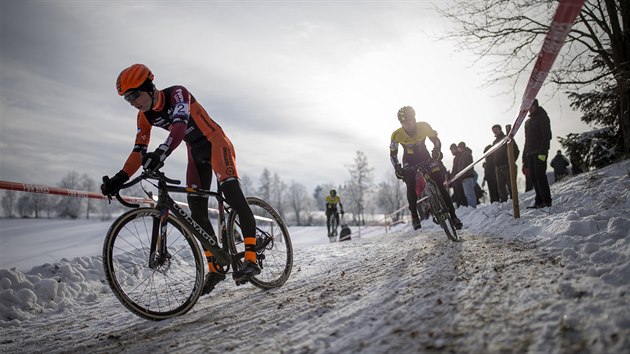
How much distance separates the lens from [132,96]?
128 inches

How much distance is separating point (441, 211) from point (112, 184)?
4.42 metres

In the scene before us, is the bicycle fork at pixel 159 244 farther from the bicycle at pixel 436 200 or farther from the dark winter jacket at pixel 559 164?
the dark winter jacket at pixel 559 164

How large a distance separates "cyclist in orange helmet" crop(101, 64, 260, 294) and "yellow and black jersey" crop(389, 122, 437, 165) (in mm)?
3415

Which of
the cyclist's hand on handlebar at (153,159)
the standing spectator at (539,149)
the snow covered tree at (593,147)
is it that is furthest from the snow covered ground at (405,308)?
the snow covered tree at (593,147)

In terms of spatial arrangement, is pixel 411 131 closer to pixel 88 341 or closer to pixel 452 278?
pixel 452 278

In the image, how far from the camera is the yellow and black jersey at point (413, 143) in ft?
19.6

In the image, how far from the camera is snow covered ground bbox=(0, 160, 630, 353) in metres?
1.52

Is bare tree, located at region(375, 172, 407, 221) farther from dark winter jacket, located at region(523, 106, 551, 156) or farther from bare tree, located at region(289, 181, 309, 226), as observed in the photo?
dark winter jacket, located at region(523, 106, 551, 156)

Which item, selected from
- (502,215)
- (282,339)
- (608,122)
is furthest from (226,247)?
(608,122)

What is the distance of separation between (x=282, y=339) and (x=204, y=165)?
8.12ft

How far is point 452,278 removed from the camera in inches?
101

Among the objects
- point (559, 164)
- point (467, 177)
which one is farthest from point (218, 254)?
point (559, 164)

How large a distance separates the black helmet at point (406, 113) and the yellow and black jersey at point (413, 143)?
21 centimetres

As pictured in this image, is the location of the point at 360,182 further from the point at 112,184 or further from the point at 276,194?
the point at 112,184
